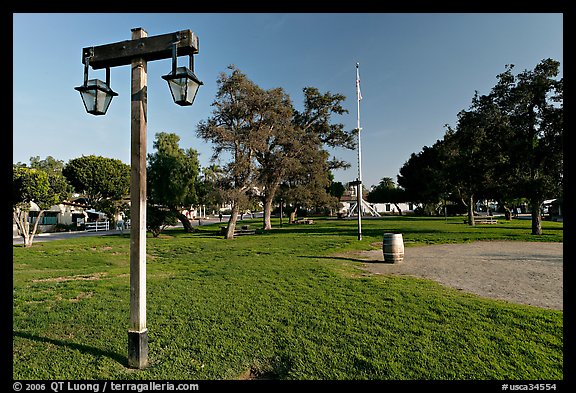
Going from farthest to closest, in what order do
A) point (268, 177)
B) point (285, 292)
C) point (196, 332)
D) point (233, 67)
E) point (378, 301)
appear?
point (268, 177), point (233, 67), point (285, 292), point (378, 301), point (196, 332)

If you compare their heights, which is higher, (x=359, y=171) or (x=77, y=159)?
(x=77, y=159)

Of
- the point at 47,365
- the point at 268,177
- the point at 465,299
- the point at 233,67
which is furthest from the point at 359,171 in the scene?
the point at 47,365

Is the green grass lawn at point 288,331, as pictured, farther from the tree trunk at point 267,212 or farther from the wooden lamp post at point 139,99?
the tree trunk at point 267,212

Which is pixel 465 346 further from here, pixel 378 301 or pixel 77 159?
pixel 77 159

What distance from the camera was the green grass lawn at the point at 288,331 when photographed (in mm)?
3732

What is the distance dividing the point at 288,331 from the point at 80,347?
2767 millimetres

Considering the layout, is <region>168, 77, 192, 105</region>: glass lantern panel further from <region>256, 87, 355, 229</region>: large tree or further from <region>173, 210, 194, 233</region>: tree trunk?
<region>173, 210, 194, 233</region>: tree trunk

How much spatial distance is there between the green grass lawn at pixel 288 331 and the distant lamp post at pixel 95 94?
305 cm

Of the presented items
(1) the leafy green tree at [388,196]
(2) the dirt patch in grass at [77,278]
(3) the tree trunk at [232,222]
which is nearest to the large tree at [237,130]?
(3) the tree trunk at [232,222]

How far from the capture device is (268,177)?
27.0 metres

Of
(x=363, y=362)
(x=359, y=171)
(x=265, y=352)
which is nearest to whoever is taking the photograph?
(x=363, y=362)

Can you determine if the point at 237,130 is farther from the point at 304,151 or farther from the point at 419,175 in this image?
the point at 419,175
